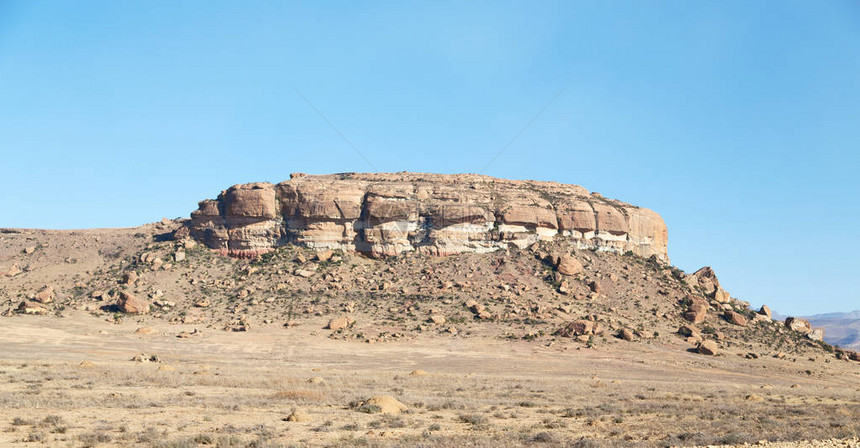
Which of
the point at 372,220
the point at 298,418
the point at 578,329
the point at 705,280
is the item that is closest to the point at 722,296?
the point at 705,280

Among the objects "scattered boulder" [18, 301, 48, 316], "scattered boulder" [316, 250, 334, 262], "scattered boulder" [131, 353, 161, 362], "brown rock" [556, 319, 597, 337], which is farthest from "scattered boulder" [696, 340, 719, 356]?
"scattered boulder" [18, 301, 48, 316]

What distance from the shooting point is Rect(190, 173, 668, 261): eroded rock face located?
62.5m

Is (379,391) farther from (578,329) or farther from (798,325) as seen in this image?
(798,325)

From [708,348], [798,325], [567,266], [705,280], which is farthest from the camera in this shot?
[705,280]

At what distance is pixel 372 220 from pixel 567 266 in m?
20.7

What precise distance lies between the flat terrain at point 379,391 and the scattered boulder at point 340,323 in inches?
41.0

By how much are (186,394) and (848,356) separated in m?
57.4

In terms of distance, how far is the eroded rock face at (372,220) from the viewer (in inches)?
2461

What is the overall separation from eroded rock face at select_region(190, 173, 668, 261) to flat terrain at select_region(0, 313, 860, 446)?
45.5 feet

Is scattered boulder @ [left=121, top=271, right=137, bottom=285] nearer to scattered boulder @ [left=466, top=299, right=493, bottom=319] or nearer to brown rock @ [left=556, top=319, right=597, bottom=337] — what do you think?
scattered boulder @ [left=466, top=299, right=493, bottom=319]

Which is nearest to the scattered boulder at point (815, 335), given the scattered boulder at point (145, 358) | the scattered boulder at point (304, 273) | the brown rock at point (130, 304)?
the scattered boulder at point (304, 273)

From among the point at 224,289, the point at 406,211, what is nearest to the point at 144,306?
the point at 224,289

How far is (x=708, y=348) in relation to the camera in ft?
158

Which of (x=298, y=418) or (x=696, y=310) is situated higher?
(x=696, y=310)
